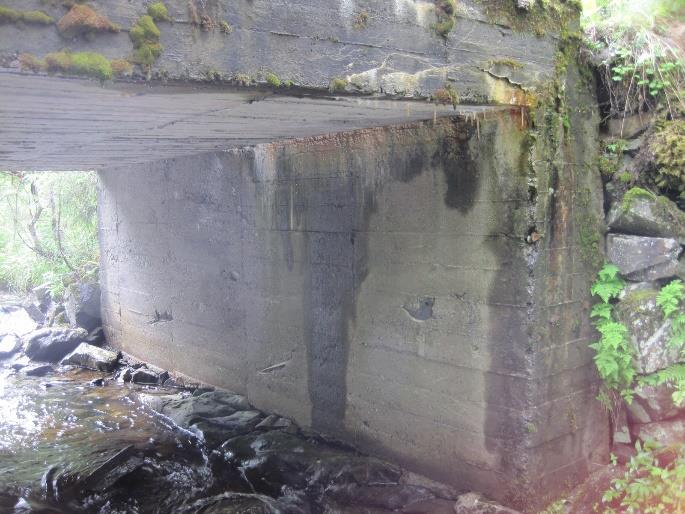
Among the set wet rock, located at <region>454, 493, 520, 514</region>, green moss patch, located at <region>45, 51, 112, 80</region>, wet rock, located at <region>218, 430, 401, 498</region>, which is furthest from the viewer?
wet rock, located at <region>218, 430, 401, 498</region>

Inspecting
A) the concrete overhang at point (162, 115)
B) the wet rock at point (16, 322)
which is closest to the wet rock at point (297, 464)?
the concrete overhang at point (162, 115)

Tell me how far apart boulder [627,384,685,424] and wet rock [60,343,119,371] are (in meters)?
8.36

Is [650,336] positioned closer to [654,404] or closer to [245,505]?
[654,404]

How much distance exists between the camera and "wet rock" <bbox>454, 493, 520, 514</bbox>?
15.0ft

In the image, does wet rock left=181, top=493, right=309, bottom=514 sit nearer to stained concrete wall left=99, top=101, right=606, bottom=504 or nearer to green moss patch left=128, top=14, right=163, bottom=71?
stained concrete wall left=99, top=101, right=606, bottom=504


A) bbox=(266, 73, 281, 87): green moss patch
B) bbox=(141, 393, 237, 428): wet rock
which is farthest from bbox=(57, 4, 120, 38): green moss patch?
bbox=(141, 393, 237, 428): wet rock

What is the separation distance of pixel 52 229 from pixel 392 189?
12.2m

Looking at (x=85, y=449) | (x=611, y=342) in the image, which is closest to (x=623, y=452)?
(x=611, y=342)

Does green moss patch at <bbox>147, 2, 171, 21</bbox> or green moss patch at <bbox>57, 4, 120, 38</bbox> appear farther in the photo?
green moss patch at <bbox>147, 2, 171, 21</bbox>

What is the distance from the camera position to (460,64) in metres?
4.10

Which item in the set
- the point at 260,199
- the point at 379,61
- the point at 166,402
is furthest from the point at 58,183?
the point at 379,61

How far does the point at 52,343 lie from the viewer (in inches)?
435

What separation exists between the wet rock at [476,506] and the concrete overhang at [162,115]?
10.1 feet

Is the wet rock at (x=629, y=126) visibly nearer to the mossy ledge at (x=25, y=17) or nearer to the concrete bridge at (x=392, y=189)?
the concrete bridge at (x=392, y=189)
